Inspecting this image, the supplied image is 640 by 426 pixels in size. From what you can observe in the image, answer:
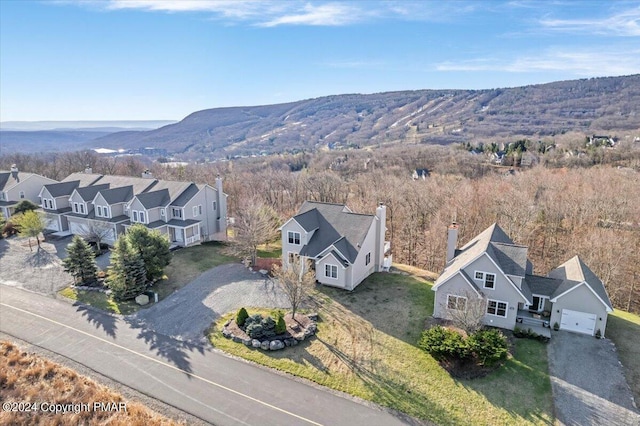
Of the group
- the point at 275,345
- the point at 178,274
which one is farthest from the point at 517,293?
the point at 178,274

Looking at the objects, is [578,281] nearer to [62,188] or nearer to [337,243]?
[337,243]

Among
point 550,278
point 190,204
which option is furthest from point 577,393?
point 190,204

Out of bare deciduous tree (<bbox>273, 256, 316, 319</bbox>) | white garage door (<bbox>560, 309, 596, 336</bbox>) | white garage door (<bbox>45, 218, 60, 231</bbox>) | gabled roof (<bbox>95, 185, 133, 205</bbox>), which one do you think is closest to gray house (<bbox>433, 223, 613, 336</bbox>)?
white garage door (<bbox>560, 309, 596, 336</bbox>)

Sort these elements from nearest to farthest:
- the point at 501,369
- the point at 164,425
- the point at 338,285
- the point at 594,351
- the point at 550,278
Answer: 1. the point at 164,425
2. the point at 501,369
3. the point at 594,351
4. the point at 550,278
5. the point at 338,285

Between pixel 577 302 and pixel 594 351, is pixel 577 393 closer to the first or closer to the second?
pixel 594 351

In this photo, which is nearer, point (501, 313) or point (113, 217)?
point (501, 313)

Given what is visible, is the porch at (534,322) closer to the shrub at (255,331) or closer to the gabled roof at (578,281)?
the gabled roof at (578,281)
